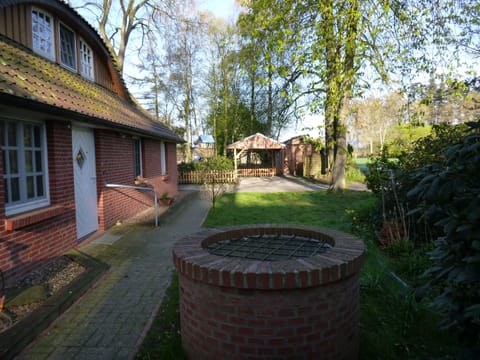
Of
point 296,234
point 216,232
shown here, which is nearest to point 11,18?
point 216,232

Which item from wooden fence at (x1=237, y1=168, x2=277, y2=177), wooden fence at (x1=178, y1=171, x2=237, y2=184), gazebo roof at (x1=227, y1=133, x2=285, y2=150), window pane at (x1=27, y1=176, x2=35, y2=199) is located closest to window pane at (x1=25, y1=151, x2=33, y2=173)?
window pane at (x1=27, y1=176, x2=35, y2=199)

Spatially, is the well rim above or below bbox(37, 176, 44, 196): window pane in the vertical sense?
below

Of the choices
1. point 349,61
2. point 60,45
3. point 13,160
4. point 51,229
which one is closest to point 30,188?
point 13,160

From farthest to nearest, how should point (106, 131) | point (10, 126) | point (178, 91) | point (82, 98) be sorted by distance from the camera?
point (178, 91), point (106, 131), point (82, 98), point (10, 126)

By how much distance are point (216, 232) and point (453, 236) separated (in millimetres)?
2364

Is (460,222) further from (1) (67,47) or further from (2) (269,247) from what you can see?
(1) (67,47)

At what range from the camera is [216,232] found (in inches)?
145

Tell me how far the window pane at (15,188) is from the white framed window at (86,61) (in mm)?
4745

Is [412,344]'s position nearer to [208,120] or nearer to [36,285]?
[36,285]

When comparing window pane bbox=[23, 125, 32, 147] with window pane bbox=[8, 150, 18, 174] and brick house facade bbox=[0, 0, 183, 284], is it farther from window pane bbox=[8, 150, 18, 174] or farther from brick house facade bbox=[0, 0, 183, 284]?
window pane bbox=[8, 150, 18, 174]

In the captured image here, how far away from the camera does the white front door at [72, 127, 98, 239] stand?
21.8 ft

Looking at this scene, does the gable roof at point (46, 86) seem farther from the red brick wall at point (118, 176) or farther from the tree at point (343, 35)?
the tree at point (343, 35)

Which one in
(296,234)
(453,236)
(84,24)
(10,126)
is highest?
(84,24)

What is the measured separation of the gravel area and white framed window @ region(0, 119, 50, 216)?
3.21ft
